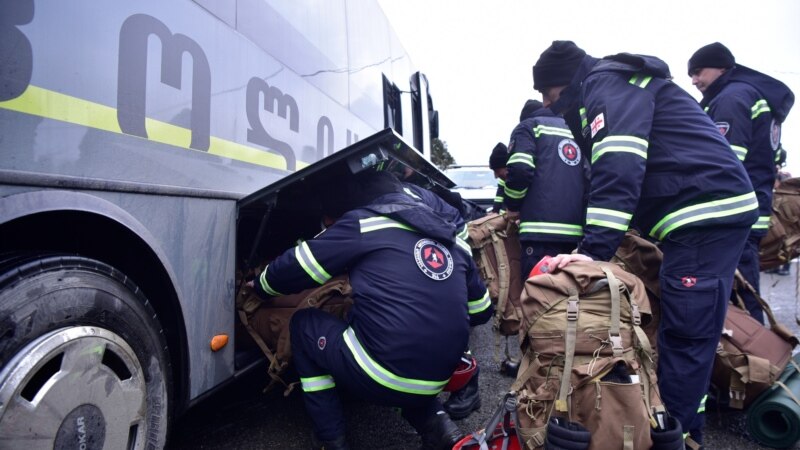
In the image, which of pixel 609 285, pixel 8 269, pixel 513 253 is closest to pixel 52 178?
pixel 8 269

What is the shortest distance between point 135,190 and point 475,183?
7334mm

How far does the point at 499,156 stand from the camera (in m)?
3.65

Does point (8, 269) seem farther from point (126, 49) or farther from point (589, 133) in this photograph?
point (589, 133)

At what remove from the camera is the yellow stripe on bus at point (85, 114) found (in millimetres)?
1191

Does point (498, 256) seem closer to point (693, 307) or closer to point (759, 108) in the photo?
point (693, 307)

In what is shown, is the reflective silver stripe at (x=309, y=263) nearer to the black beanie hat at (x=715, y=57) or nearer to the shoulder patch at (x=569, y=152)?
the shoulder patch at (x=569, y=152)

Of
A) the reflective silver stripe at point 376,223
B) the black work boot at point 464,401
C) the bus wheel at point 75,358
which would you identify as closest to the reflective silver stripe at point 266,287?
the reflective silver stripe at point 376,223

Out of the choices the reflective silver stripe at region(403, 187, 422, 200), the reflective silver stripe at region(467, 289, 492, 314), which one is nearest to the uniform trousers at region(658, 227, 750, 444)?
the reflective silver stripe at region(467, 289, 492, 314)

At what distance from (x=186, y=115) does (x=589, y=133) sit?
1.74 meters

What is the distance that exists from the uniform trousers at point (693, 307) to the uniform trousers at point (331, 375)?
105 cm

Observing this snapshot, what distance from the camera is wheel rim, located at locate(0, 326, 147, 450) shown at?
110 centimetres

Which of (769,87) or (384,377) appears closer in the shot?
(384,377)

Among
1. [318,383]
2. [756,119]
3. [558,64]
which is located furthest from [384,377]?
[756,119]

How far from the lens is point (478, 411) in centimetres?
278
